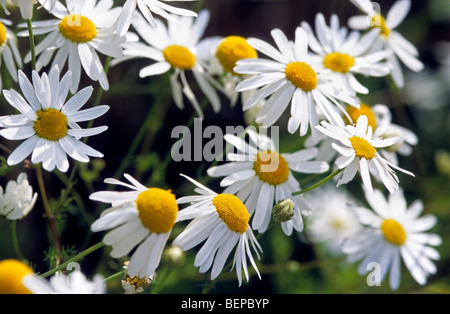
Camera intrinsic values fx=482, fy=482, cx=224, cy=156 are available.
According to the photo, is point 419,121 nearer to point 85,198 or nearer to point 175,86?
point 175,86

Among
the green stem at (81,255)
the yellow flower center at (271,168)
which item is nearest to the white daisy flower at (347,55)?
the yellow flower center at (271,168)

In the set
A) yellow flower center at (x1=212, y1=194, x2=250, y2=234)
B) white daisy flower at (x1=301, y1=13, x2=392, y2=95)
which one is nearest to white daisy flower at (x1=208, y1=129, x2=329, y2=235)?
yellow flower center at (x1=212, y1=194, x2=250, y2=234)

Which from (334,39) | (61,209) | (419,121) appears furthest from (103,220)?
(419,121)

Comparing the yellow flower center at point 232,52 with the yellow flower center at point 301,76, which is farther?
the yellow flower center at point 232,52

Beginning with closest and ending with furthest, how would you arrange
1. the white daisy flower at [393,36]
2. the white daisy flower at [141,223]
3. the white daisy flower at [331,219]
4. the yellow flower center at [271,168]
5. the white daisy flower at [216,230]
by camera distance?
the white daisy flower at [141,223] < the white daisy flower at [216,230] < the yellow flower center at [271,168] < the white daisy flower at [393,36] < the white daisy flower at [331,219]

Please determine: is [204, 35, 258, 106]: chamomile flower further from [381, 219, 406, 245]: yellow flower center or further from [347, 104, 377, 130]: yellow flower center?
[381, 219, 406, 245]: yellow flower center

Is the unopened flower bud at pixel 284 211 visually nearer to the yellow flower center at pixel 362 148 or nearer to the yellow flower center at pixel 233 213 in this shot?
the yellow flower center at pixel 233 213
